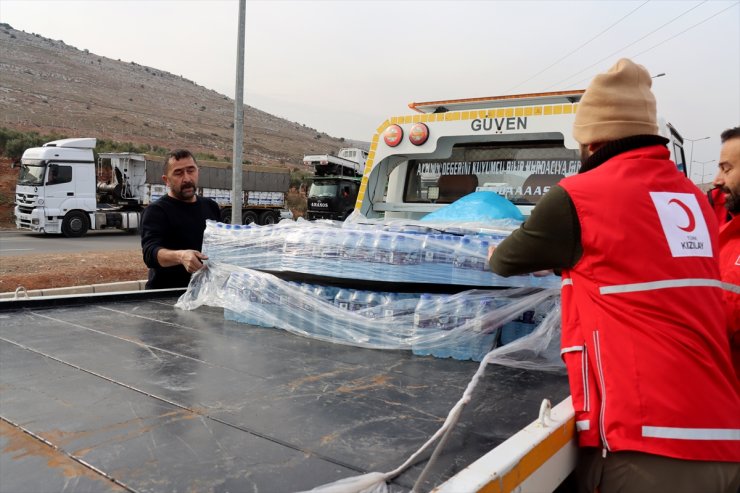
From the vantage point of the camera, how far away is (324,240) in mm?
2979

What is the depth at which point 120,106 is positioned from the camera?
65750 millimetres

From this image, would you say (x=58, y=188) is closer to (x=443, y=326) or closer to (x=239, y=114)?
(x=239, y=114)

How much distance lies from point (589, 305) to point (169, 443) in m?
1.35

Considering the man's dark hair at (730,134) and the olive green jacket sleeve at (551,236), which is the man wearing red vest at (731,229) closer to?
the man's dark hair at (730,134)

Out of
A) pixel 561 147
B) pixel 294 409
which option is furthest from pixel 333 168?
pixel 294 409

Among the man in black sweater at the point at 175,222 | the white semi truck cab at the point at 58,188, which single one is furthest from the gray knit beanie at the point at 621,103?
the white semi truck cab at the point at 58,188

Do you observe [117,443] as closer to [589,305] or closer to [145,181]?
[589,305]

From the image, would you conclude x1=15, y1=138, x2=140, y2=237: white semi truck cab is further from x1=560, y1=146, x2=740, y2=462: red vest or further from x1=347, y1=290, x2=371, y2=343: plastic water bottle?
x1=560, y1=146, x2=740, y2=462: red vest

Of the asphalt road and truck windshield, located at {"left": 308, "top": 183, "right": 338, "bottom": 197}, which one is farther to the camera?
truck windshield, located at {"left": 308, "top": 183, "right": 338, "bottom": 197}

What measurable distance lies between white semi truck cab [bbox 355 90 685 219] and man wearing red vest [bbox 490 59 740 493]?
2.63 meters

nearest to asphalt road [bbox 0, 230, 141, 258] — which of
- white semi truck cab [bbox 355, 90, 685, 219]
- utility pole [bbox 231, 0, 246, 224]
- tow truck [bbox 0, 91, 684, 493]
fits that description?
utility pole [bbox 231, 0, 246, 224]

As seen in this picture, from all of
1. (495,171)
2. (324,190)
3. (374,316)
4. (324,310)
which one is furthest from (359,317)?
(324,190)

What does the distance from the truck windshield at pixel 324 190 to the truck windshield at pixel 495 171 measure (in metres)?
22.7

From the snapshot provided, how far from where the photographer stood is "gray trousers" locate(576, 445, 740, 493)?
5.20 ft
